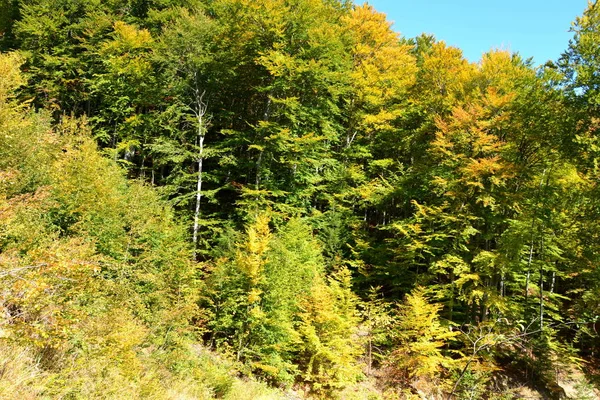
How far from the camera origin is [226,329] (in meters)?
12.0

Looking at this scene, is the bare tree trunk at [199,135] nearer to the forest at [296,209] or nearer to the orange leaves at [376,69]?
the forest at [296,209]

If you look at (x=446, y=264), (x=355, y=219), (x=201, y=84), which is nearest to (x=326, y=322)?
(x=446, y=264)

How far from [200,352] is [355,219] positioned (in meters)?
11.0

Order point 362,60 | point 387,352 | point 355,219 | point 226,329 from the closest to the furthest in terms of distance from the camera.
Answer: point 226,329, point 387,352, point 355,219, point 362,60

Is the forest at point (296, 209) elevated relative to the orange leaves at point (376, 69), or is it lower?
lower

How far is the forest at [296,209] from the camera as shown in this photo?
8875 mm

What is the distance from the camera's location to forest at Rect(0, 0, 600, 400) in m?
8.88

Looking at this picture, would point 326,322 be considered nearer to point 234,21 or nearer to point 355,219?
point 355,219

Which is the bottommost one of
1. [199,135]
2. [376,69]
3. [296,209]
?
[296,209]

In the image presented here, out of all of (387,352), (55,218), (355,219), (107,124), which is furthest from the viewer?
(107,124)

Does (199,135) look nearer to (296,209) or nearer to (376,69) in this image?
(296,209)

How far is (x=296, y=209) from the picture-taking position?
1684 centimetres

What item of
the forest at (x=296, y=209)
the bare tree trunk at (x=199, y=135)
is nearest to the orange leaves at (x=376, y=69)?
the forest at (x=296, y=209)

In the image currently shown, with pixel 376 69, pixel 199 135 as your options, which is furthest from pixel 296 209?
pixel 376 69
